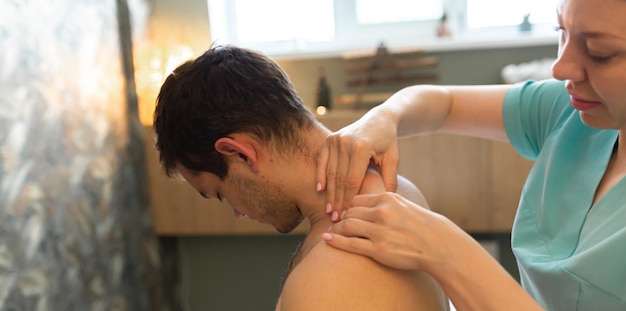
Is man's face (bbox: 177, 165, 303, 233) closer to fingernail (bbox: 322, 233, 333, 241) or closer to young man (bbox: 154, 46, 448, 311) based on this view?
young man (bbox: 154, 46, 448, 311)

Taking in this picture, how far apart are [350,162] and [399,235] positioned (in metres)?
0.18

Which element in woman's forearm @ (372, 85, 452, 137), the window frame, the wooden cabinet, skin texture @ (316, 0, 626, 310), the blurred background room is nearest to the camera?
skin texture @ (316, 0, 626, 310)

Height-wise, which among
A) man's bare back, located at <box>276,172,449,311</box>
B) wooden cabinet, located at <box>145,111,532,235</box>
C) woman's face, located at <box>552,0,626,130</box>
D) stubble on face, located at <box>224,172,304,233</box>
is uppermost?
woman's face, located at <box>552,0,626,130</box>

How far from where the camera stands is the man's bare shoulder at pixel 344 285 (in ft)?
2.80

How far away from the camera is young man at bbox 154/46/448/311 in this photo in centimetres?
104

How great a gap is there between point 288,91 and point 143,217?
1805mm

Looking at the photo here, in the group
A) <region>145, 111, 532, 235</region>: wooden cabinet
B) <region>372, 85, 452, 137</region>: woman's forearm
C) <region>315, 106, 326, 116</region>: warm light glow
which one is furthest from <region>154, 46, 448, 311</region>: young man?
<region>315, 106, 326, 116</region>: warm light glow

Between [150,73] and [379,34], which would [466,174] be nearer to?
[379,34]

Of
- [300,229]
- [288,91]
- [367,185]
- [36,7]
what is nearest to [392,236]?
[367,185]

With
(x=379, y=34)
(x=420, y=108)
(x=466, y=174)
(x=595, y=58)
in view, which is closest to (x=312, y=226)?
(x=420, y=108)

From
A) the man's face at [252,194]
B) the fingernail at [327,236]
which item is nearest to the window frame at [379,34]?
the man's face at [252,194]

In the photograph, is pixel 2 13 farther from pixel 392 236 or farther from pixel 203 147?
pixel 392 236

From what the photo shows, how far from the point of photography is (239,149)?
3.40ft

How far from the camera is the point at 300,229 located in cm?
265
